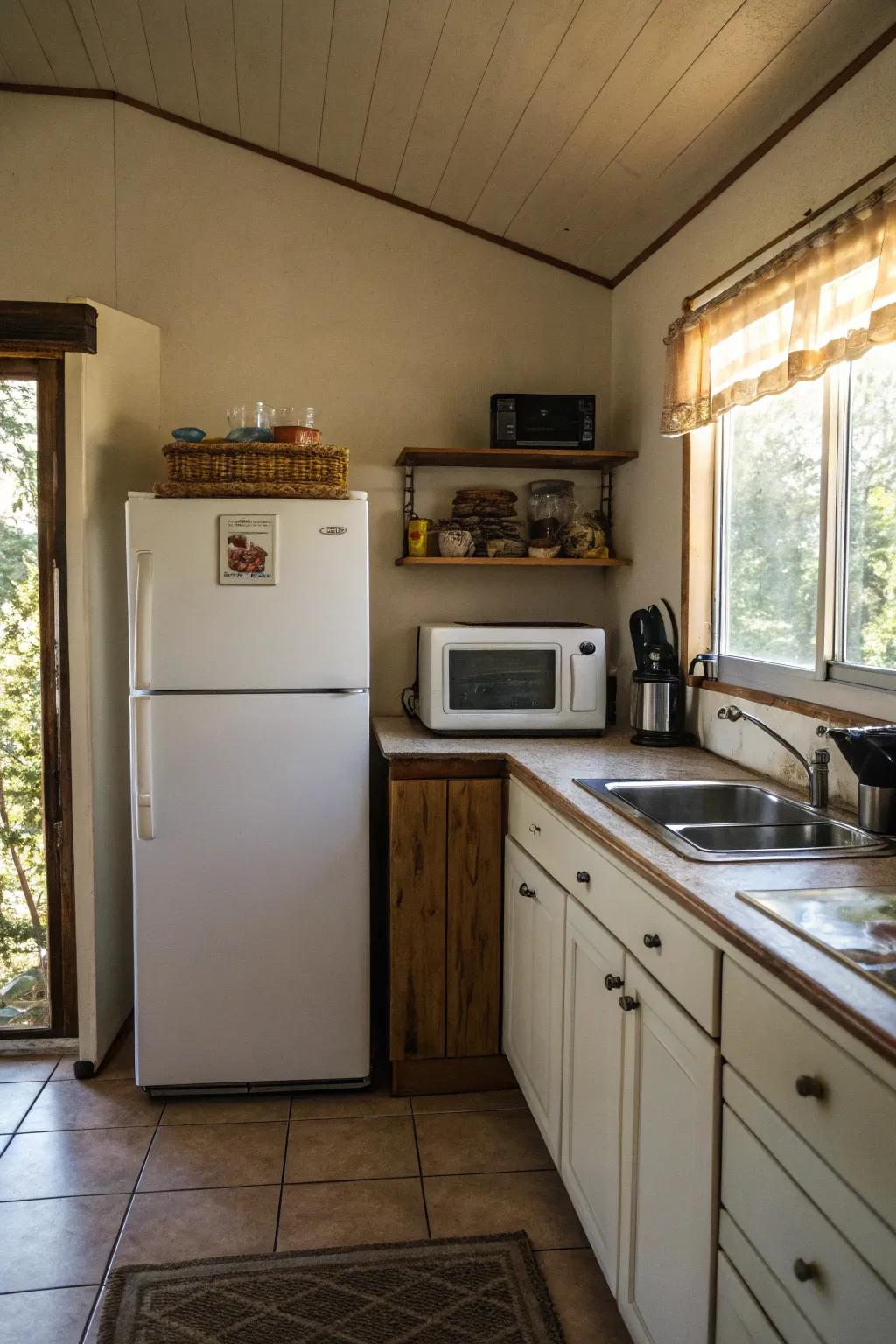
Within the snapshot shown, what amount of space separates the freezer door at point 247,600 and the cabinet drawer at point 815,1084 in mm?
1568

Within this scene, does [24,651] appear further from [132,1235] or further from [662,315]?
[662,315]

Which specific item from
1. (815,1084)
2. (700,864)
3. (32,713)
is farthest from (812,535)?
(32,713)

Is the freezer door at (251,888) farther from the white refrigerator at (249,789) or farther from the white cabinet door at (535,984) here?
the white cabinet door at (535,984)

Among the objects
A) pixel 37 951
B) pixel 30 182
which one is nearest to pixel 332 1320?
pixel 37 951

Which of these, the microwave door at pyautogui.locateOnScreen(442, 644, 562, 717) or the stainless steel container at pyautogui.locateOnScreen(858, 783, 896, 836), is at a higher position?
the microwave door at pyautogui.locateOnScreen(442, 644, 562, 717)

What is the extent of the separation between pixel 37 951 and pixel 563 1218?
176cm

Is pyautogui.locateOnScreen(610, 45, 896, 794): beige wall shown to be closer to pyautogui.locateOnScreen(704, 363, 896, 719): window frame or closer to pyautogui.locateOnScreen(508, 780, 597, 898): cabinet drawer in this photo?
pyautogui.locateOnScreen(704, 363, 896, 719): window frame

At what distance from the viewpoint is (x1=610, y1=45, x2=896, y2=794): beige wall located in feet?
6.37

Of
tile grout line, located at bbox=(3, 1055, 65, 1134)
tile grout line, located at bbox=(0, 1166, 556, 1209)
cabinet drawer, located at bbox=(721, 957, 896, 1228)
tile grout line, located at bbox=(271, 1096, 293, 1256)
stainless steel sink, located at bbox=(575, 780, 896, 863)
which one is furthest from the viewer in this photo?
tile grout line, located at bbox=(3, 1055, 65, 1134)

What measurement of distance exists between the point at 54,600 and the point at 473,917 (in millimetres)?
1522

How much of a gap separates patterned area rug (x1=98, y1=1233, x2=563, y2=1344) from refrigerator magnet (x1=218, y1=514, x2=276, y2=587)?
157 centimetres

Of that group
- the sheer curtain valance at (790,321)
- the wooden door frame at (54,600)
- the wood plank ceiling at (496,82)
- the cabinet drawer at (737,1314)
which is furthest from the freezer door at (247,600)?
the cabinet drawer at (737,1314)

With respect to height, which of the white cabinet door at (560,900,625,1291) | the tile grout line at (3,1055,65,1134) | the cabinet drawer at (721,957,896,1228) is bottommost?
the tile grout line at (3,1055,65,1134)

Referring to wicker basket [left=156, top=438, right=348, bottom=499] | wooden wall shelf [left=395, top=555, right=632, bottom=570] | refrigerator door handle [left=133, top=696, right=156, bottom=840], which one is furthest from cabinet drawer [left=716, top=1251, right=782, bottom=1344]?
wooden wall shelf [left=395, top=555, right=632, bottom=570]
